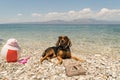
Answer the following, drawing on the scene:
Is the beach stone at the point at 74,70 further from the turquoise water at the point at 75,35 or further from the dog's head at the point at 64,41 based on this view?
the turquoise water at the point at 75,35

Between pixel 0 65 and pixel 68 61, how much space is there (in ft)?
13.3

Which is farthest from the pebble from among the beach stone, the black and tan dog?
the black and tan dog

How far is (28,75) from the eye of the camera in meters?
9.62

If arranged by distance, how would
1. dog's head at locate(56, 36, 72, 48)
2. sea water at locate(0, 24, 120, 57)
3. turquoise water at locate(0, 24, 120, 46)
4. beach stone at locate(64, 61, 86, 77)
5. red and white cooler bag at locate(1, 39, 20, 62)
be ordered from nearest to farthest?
beach stone at locate(64, 61, 86, 77), dog's head at locate(56, 36, 72, 48), red and white cooler bag at locate(1, 39, 20, 62), sea water at locate(0, 24, 120, 57), turquoise water at locate(0, 24, 120, 46)

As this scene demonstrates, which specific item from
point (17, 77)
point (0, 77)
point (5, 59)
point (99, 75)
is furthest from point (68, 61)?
point (5, 59)

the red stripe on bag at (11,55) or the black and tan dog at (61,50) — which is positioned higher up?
the black and tan dog at (61,50)

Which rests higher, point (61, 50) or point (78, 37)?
point (61, 50)

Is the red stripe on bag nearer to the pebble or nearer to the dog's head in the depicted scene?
the pebble

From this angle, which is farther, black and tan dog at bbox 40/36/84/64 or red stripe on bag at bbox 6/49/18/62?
red stripe on bag at bbox 6/49/18/62

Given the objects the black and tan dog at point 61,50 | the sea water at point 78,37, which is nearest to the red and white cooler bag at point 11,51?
the black and tan dog at point 61,50

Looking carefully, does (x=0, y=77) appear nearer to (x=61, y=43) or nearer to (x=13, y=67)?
(x=13, y=67)

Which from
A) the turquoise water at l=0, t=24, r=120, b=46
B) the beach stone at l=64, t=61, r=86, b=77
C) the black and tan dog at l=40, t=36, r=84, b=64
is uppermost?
the black and tan dog at l=40, t=36, r=84, b=64

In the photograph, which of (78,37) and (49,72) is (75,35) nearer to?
(78,37)

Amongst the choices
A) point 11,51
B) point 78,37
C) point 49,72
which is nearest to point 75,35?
point 78,37
